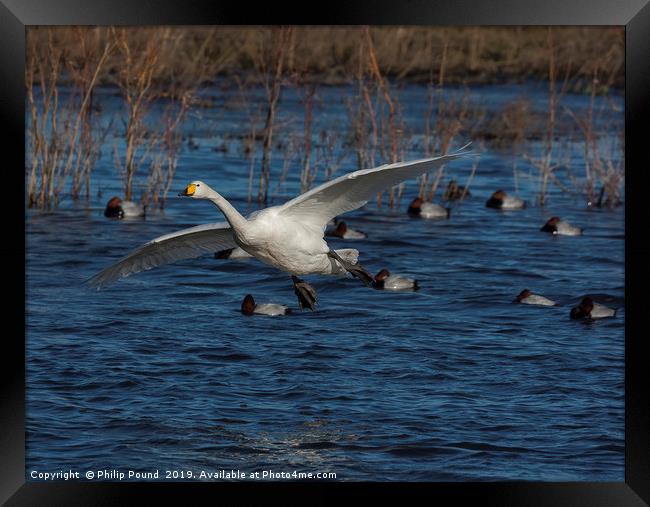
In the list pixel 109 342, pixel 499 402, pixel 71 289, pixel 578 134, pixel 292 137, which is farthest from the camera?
pixel 578 134

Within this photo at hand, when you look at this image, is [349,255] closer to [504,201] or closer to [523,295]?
[523,295]

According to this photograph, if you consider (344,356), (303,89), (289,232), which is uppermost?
(303,89)

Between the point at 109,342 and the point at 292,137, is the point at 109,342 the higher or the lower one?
the lower one

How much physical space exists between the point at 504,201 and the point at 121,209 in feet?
19.1

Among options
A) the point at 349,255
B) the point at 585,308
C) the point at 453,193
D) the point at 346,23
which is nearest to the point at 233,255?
the point at 453,193

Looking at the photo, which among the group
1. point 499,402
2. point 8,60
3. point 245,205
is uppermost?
point 8,60

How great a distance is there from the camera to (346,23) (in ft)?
25.2

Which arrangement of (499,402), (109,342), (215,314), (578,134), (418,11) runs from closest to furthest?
1. (418,11)
2. (499,402)
3. (109,342)
4. (215,314)
5. (578,134)

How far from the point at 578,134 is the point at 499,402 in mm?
13351

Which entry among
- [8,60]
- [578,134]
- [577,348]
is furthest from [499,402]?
[578,134]

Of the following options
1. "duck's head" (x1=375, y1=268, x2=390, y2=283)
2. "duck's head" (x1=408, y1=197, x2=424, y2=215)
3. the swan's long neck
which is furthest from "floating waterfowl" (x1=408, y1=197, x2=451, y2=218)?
the swan's long neck

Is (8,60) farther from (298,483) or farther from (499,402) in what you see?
(499,402)

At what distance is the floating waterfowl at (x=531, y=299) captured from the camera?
49.5 feet

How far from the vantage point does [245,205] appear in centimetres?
1858
